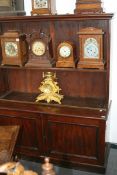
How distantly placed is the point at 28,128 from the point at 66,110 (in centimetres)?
37

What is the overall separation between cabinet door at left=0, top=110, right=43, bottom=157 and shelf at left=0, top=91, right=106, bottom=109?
0.15 meters

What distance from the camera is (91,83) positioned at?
6.61 ft

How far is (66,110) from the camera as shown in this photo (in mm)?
1862

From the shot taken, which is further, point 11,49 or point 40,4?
point 11,49

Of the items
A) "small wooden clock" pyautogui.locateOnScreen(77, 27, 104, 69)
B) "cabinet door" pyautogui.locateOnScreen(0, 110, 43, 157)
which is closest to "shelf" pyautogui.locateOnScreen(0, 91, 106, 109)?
"cabinet door" pyautogui.locateOnScreen(0, 110, 43, 157)

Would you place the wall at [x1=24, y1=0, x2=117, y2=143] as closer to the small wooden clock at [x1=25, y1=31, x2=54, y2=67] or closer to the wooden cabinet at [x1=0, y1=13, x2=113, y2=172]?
the wooden cabinet at [x1=0, y1=13, x2=113, y2=172]

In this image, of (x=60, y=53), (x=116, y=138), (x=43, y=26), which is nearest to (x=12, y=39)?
(x=43, y=26)

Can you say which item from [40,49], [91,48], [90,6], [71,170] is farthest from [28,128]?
[90,6]

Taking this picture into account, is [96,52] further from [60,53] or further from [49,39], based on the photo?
[49,39]

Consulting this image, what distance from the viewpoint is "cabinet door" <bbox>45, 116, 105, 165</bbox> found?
1.79 meters

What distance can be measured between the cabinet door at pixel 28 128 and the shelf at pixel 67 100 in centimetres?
15

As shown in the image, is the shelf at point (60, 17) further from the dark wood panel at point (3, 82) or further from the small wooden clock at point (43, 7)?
the dark wood panel at point (3, 82)

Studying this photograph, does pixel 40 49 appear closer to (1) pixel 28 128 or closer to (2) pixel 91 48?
(2) pixel 91 48

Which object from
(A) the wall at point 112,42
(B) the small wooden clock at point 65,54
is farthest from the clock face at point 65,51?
(A) the wall at point 112,42
